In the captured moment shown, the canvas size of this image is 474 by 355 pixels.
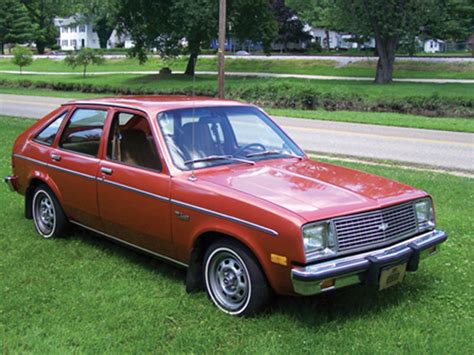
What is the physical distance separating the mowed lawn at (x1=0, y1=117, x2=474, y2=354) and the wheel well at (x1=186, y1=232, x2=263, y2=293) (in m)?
0.10

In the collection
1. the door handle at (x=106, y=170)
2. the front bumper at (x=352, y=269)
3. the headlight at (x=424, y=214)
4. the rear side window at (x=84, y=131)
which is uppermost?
the rear side window at (x=84, y=131)

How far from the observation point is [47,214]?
20.3ft

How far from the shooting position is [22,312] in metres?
4.35

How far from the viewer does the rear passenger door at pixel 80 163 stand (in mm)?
5453

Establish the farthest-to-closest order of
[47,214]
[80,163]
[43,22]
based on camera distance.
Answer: [43,22], [47,214], [80,163]

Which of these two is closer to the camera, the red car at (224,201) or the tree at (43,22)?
the red car at (224,201)

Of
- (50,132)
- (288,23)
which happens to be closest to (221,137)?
(50,132)

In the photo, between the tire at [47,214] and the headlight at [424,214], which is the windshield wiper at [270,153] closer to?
the headlight at [424,214]

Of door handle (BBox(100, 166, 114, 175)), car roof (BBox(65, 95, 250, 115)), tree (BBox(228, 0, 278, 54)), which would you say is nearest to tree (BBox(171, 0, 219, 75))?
tree (BBox(228, 0, 278, 54))

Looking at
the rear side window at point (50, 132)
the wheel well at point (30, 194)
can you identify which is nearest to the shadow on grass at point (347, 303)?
the rear side window at point (50, 132)

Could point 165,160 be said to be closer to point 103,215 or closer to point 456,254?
point 103,215

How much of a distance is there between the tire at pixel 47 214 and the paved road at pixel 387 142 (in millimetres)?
7972

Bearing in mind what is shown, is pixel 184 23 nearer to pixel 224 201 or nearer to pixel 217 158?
pixel 217 158

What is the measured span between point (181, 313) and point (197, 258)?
44 centimetres
